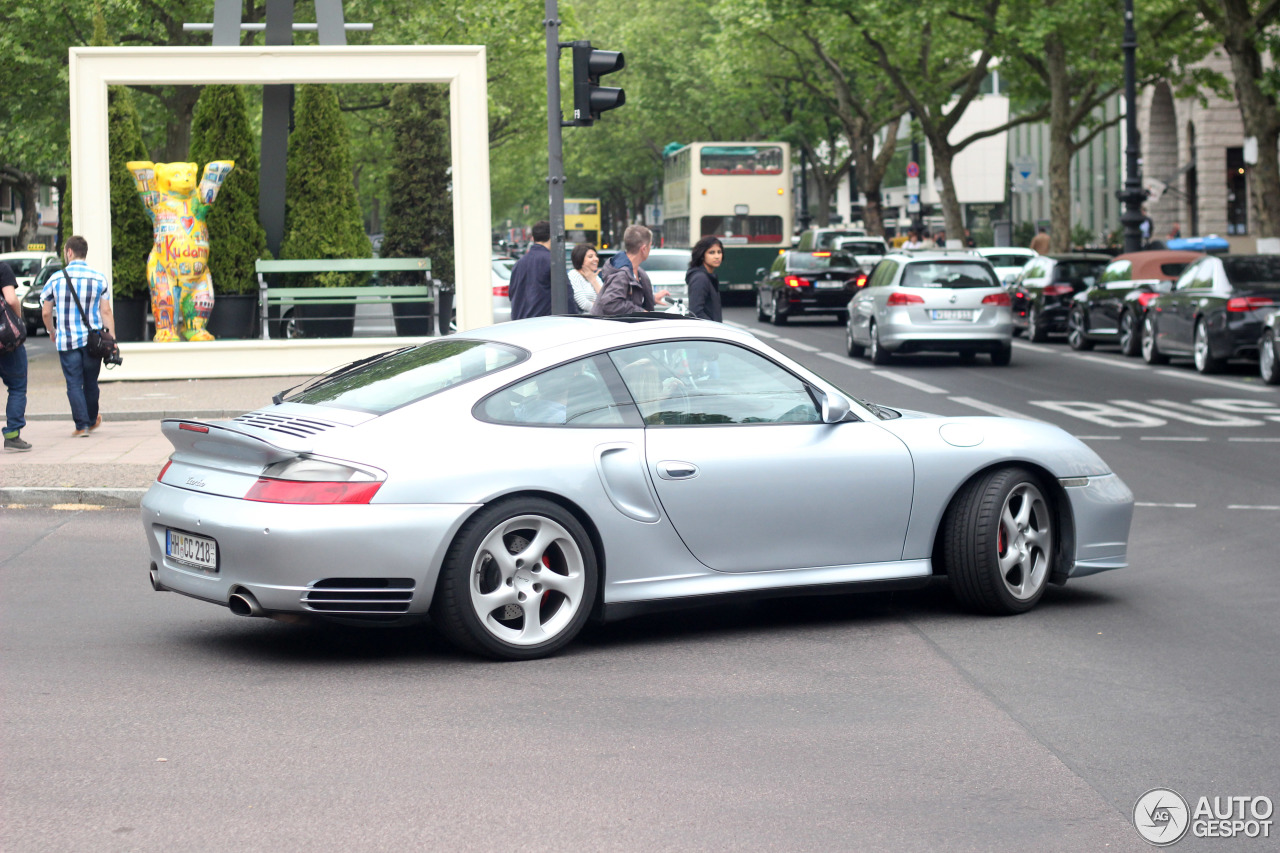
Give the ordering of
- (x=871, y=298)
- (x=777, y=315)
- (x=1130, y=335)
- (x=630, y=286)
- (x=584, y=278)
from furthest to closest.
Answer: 1. (x=777, y=315)
2. (x=1130, y=335)
3. (x=871, y=298)
4. (x=584, y=278)
5. (x=630, y=286)

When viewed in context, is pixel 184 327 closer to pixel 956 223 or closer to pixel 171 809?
pixel 171 809

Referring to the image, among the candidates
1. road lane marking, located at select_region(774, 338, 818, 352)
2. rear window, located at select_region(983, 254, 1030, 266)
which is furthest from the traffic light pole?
rear window, located at select_region(983, 254, 1030, 266)

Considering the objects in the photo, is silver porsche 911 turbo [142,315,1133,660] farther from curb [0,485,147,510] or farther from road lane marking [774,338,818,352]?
road lane marking [774,338,818,352]

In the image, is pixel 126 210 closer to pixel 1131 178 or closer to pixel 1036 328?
pixel 1036 328

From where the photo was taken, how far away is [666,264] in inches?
1254

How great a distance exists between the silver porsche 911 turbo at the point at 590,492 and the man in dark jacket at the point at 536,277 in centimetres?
687

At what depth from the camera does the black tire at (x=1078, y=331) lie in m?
26.2

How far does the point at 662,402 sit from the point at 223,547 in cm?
184

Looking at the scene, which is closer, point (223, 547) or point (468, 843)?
point (468, 843)

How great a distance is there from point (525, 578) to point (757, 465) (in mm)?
1108

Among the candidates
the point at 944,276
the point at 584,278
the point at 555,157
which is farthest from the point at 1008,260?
the point at 555,157

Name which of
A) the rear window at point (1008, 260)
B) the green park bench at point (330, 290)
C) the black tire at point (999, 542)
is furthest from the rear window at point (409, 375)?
the rear window at point (1008, 260)

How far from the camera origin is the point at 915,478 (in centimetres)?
709

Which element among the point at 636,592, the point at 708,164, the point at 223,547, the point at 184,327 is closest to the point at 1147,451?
the point at 636,592
